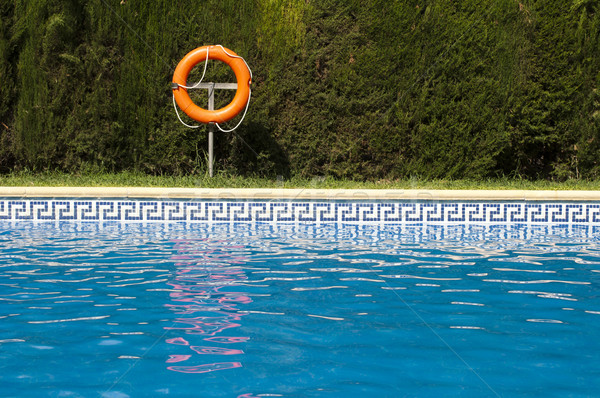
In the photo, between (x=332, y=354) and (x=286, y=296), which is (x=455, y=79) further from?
(x=332, y=354)

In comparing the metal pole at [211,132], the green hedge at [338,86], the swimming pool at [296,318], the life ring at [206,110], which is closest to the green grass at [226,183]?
the metal pole at [211,132]

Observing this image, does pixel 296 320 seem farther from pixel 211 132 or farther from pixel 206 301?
pixel 211 132

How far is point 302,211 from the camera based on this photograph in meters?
6.44

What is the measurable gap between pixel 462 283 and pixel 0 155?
7271mm

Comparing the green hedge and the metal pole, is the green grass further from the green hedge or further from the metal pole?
the green hedge

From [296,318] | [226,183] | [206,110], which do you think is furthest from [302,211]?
[296,318]

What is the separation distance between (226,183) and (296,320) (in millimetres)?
4925

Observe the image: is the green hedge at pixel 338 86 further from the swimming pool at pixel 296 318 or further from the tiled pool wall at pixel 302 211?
the swimming pool at pixel 296 318

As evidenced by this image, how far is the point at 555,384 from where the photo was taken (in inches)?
77.2

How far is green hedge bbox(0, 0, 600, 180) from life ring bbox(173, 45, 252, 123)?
67 cm

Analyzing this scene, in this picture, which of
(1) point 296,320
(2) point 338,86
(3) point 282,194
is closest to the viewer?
(1) point 296,320

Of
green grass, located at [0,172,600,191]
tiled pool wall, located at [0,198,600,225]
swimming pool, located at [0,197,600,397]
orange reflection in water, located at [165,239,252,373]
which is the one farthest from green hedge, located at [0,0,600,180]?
orange reflection in water, located at [165,239,252,373]

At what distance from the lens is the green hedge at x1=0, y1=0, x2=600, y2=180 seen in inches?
327

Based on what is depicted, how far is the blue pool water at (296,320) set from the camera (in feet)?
6.49
